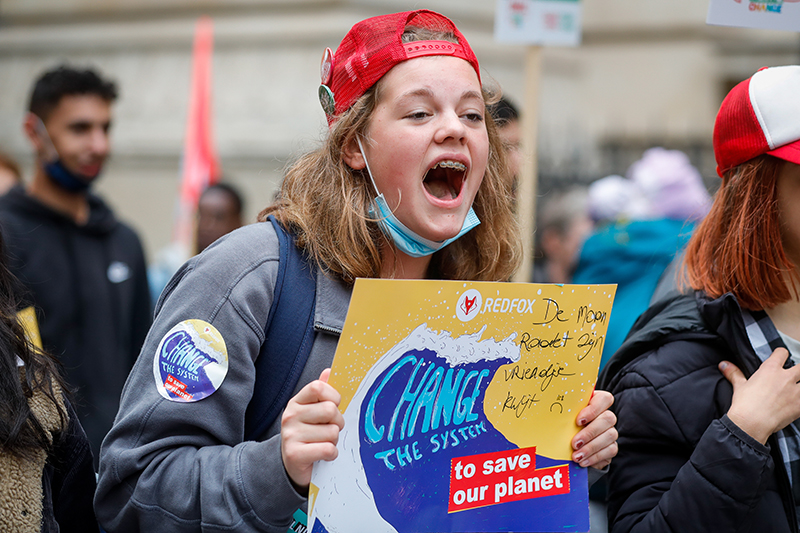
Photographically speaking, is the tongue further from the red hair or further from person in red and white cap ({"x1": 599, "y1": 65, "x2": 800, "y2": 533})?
the red hair

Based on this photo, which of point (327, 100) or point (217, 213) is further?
point (217, 213)

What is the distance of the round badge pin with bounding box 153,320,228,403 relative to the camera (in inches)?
60.1

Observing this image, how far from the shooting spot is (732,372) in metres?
1.91

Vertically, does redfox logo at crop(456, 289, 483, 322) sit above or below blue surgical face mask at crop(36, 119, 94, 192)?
below

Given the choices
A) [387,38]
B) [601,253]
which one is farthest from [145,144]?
[387,38]

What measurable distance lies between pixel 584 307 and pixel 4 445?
49.2 inches

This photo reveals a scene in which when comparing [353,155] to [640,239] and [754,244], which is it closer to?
[754,244]

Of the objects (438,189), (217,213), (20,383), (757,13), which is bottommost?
(20,383)

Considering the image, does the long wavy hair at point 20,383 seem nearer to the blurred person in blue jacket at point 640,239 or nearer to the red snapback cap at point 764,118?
the red snapback cap at point 764,118

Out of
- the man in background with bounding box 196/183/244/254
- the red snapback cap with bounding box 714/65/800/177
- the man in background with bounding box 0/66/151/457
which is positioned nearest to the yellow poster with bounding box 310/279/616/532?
the red snapback cap with bounding box 714/65/800/177

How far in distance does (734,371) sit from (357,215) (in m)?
0.97

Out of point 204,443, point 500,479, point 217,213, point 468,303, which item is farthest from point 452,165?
point 217,213

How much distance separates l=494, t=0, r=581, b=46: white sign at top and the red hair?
5.27 ft

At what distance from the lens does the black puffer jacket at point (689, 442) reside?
1.75 m
